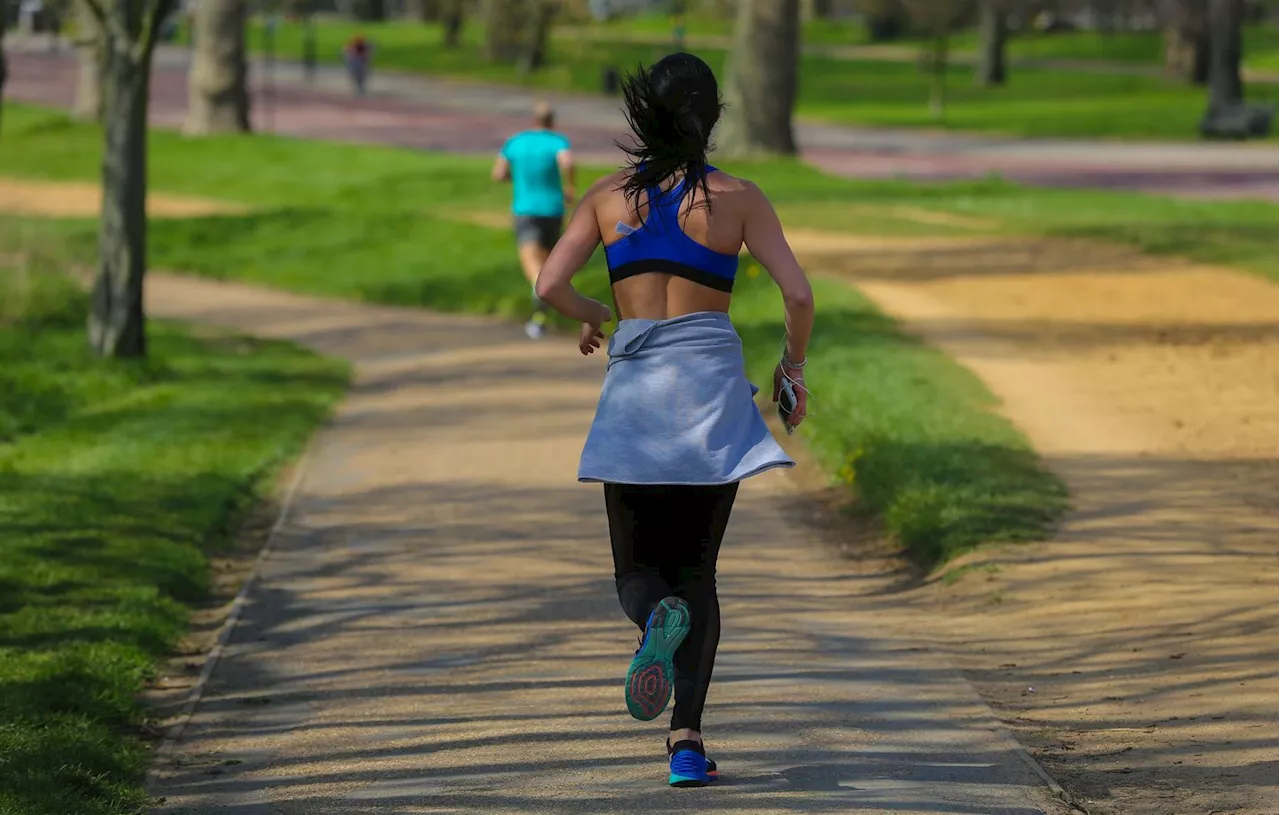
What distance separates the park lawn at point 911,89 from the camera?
5016 centimetres

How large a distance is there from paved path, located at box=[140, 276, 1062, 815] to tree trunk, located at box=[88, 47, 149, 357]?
12.1 feet

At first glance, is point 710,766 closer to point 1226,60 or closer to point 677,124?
point 677,124

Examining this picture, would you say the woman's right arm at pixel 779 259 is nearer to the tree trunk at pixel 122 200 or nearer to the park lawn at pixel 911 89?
the tree trunk at pixel 122 200

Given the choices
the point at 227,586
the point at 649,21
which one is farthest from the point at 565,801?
the point at 649,21

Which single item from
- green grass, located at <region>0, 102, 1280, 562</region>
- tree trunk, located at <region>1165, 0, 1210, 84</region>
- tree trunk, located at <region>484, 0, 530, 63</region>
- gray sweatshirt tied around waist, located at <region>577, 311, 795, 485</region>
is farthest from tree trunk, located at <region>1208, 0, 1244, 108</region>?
gray sweatshirt tied around waist, located at <region>577, 311, 795, 485</region>

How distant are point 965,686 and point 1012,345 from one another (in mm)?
9109

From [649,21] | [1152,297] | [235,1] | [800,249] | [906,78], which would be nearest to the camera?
[1152,297]

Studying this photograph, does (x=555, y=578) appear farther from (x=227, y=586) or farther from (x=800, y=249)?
(x=800, y=249)

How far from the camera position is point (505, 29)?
73062 mm

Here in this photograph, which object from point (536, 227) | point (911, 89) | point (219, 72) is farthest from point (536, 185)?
point (911, 89)

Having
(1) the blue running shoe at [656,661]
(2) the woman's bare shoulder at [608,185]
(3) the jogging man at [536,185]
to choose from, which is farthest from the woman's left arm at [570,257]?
(3) the jogging man at [536,185]

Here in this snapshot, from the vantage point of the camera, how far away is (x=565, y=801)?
6.21m

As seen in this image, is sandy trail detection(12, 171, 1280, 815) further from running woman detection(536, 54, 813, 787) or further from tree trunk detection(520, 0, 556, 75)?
tree trunk detection(520, 0, 556, 75)

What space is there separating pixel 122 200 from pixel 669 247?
11.5 metres
